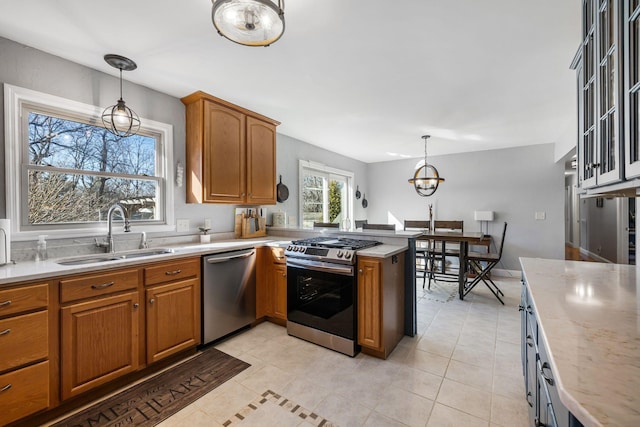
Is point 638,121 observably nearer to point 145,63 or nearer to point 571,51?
point 571,51

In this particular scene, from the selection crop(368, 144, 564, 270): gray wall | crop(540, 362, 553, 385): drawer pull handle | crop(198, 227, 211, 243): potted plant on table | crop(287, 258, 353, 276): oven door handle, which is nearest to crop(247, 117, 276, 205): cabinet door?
crop(198, 227, 211, 243): potted plant on table

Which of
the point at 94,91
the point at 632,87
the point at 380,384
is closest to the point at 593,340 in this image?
the point at 632,87

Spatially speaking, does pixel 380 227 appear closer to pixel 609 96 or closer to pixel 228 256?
pixel 228 256

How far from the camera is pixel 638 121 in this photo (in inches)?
38.4

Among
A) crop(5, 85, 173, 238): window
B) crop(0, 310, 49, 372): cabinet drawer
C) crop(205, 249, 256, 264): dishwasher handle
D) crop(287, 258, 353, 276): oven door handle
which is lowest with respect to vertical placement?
crop(0, 310, 49, 372): cabinet drawer

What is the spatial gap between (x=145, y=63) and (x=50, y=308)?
71.9 inches

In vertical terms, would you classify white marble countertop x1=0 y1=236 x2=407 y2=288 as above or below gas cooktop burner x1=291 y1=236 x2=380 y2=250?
below

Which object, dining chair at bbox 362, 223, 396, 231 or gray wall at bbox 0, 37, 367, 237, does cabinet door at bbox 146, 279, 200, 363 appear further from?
dining chair at bbox 362, 223, 396, 231

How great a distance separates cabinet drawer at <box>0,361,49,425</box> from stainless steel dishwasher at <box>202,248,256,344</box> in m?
0.99

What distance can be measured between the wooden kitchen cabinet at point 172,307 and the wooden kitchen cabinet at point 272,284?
2.24 ft

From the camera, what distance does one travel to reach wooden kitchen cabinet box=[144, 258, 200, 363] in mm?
2029

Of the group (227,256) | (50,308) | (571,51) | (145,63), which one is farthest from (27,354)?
(571,51)

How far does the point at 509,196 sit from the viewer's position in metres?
4.97

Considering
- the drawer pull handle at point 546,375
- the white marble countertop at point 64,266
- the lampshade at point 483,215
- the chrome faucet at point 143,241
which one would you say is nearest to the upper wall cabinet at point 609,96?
the drawer pull handle at point 546,375
